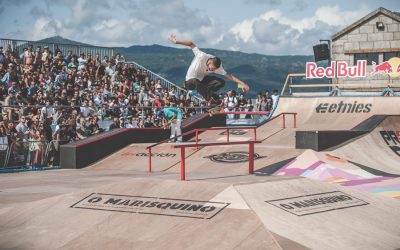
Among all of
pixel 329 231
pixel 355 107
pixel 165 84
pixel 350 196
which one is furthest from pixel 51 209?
pixel 165 84

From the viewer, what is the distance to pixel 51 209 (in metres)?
9.48

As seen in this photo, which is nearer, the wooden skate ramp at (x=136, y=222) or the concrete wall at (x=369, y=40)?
the wooden skate ramp at (x=136, y=222)

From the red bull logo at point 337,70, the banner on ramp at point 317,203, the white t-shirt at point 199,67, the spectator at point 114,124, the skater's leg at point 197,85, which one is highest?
the red bull logo at point 337,70

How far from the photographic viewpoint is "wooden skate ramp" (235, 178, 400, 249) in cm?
798

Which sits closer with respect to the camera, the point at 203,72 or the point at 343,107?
the point at 203,72

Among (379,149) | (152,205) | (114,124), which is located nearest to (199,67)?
(152,205)

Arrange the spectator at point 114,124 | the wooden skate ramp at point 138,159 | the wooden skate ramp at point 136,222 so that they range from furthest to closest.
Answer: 1. the spectator at point 114,124
2. the wooden skate ramp at point 138,159
3. the wooden skate ramp at point 136,222

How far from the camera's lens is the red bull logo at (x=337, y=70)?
29572 mm

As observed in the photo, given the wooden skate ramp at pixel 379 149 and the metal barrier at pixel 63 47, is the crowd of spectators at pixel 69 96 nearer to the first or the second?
the metal barrier at pixel 63 47

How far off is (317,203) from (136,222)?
3.14 m

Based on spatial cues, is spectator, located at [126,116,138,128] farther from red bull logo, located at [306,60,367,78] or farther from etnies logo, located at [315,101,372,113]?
red bull logo, located at [306,60,367,78]

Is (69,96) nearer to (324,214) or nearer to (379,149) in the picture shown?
(379,149)

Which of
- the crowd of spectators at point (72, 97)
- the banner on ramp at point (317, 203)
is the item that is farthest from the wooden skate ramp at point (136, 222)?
the crowd of spectators at point (72, 97)

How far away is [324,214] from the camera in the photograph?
9.01m
